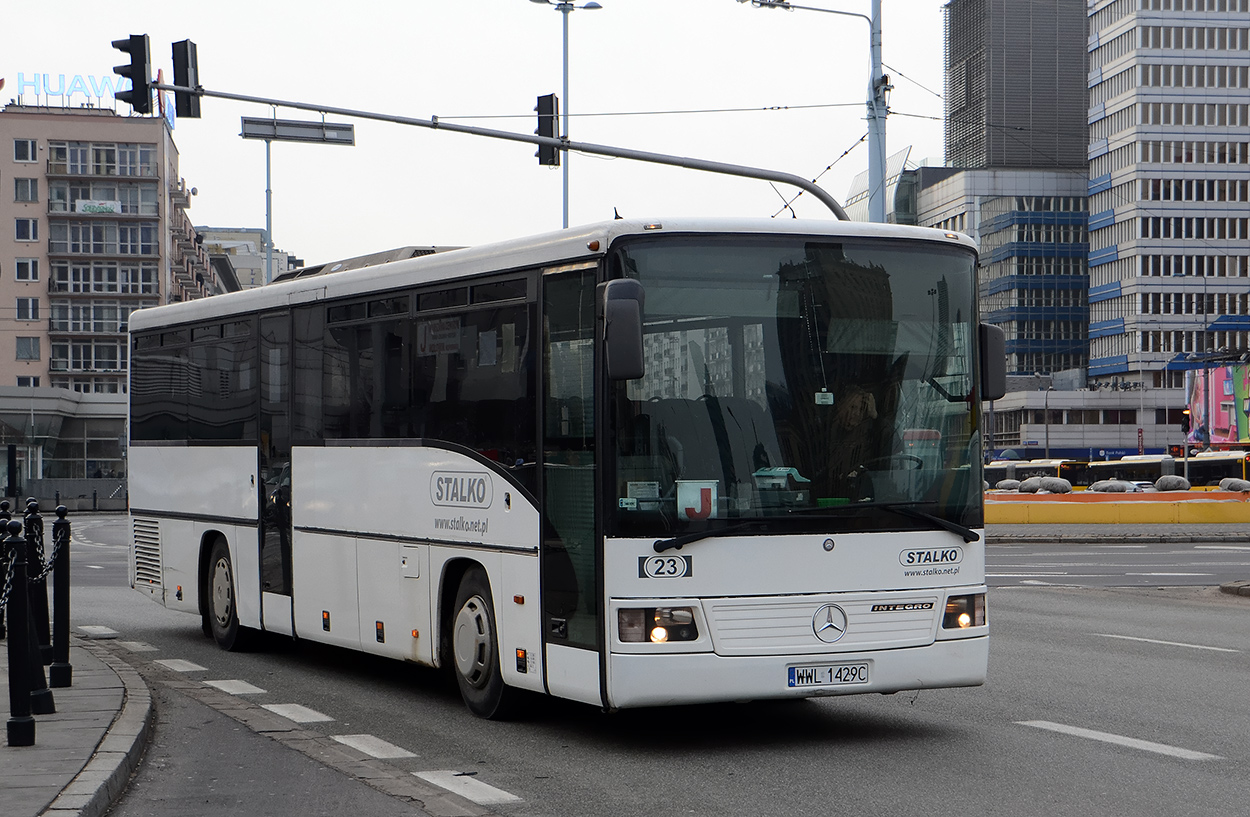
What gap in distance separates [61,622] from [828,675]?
5.37m

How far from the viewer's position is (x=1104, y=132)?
128 meters

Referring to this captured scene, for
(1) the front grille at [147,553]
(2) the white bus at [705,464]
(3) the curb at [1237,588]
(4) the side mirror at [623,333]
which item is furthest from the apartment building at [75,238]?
(4) the side mirror at [623,333]

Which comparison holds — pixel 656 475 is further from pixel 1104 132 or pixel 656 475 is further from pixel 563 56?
pixel 1104 132

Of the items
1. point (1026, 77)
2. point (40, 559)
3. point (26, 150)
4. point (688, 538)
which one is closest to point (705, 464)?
point (688, 538)

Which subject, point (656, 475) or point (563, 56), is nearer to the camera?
point (656, 475)

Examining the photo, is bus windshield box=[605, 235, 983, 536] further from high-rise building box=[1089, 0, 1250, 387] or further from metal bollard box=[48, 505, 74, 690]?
high-rise building box=[1089, 0, 1250, 387]

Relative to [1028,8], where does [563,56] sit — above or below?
below

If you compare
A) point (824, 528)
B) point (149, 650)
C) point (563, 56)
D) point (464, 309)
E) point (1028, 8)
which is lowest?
point (149, 650)

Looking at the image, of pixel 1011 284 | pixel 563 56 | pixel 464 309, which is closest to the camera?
pixel 464 309

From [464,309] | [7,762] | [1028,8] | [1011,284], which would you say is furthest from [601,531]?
[1028,8]

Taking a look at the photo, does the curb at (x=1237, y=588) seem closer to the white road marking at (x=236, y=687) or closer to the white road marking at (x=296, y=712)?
the white road marking at (x=236, y=687)

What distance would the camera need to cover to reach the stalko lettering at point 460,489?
10.0 m

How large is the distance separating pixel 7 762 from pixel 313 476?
4.75 meters

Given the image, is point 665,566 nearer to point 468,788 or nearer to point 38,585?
point 468,788
